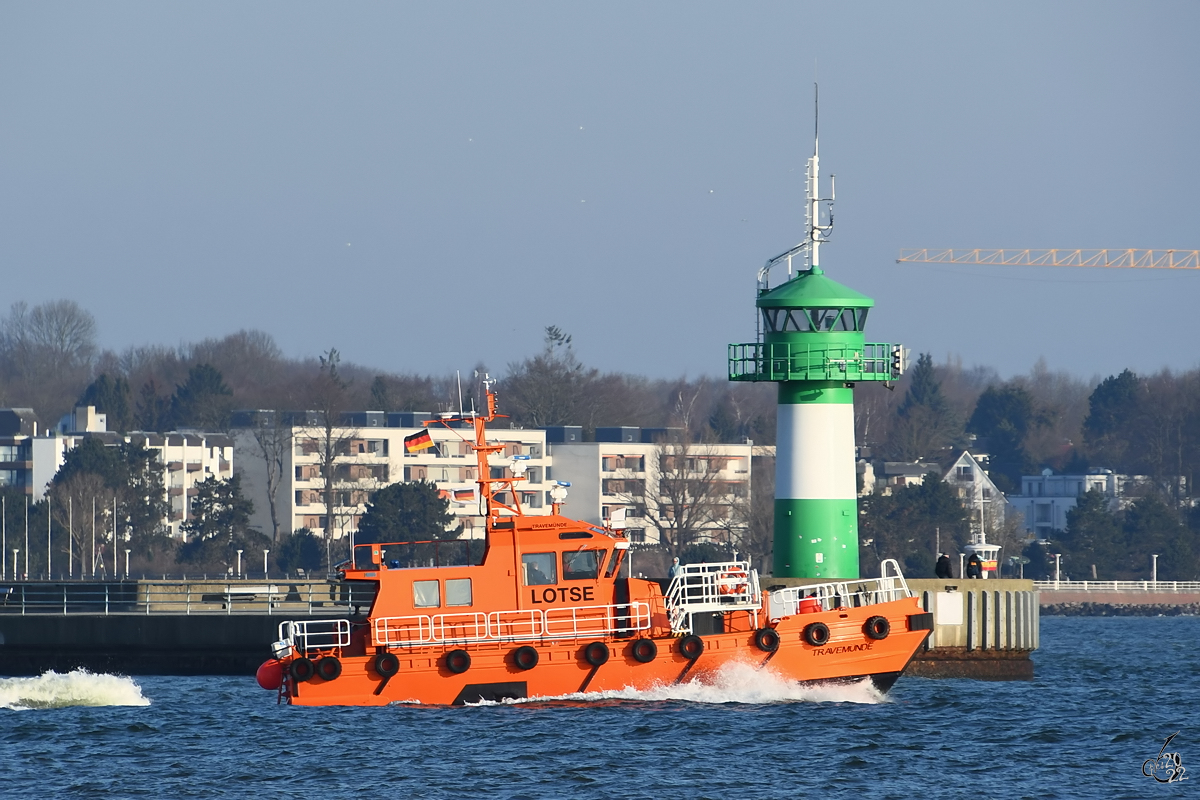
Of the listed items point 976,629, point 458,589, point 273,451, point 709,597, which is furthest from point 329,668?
point 273,451

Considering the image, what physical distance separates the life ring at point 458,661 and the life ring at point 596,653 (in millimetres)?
1987

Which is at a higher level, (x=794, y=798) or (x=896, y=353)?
(x=896, y=353)

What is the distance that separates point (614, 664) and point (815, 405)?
30.6 ft

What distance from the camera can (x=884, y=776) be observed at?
28312mm

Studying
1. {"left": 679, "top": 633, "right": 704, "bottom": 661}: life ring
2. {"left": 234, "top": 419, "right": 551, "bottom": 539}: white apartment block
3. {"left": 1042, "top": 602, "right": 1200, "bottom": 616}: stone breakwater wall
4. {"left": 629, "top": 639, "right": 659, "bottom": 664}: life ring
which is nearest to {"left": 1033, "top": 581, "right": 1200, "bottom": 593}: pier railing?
{"left": 1042, "top": 602, "right": 1200, "bottom": 616}: stone breakwater wall

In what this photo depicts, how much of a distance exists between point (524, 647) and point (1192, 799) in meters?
11.4

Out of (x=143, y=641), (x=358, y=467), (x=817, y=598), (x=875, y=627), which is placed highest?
(x=358, y=467)

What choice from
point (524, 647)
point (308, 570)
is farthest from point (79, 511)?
point (524, 647)

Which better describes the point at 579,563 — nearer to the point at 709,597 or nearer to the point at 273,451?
the point at 709,597

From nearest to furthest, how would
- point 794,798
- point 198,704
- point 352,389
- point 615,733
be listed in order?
point 794,798, point 615,733, point 198,704, point 352,389

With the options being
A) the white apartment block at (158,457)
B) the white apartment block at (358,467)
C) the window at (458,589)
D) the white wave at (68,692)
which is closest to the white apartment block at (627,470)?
the white apartment block at (358,467)

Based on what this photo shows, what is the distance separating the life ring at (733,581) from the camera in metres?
33.6

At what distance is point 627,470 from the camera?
389 feet

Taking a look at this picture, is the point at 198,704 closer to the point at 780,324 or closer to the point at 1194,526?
the point at 780,324
